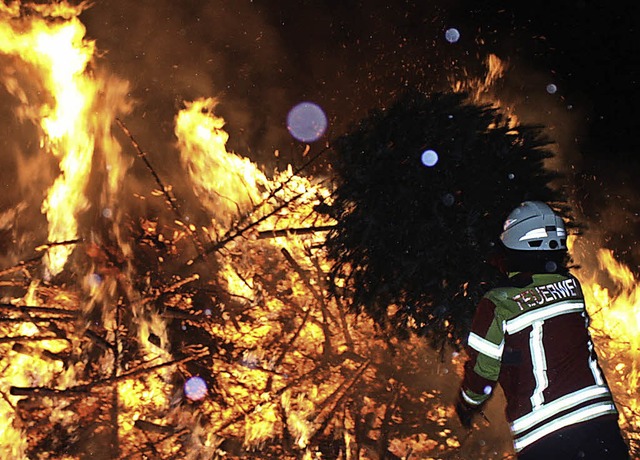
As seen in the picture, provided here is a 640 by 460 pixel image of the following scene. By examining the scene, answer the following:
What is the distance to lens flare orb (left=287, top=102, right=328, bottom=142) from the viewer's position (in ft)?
22.9

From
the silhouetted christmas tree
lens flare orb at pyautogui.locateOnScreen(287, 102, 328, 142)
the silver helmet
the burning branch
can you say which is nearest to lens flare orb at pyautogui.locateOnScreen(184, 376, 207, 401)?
the burning branch

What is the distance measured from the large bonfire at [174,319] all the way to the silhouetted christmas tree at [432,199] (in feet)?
1.07

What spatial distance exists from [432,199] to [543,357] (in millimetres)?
996

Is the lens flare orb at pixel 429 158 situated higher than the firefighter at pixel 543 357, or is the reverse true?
the lens flare orb at pixel 429 158

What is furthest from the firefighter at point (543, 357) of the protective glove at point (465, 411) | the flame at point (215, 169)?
the flame at point (215, 169)

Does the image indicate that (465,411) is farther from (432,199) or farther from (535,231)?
(432,199)

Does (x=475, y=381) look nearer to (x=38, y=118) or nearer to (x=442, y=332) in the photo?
(x=442, y=332)

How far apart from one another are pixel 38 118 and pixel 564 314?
475cm

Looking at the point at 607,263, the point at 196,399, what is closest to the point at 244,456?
the point at 196,399

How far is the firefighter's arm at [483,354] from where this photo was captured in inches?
93.4

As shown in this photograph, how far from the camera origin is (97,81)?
511cm

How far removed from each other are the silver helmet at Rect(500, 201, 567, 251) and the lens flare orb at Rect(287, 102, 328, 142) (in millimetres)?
4685

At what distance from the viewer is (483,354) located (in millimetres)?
2408

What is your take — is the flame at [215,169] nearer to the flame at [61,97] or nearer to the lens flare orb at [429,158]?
the flame at [61,97]
